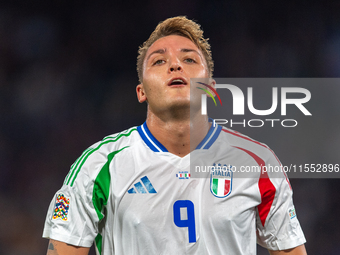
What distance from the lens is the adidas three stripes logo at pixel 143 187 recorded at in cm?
179

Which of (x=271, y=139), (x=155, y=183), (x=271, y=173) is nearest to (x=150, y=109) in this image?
(x=155, y=183)

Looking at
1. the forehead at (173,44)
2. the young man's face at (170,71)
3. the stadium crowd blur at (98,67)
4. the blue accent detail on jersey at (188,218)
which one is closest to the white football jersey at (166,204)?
the blue accent detail on jersey at (188,218)

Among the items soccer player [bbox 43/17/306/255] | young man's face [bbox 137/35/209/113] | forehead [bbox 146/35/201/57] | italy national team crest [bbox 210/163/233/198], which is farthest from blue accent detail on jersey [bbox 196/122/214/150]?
forehead [bbox 146/35/201/57]

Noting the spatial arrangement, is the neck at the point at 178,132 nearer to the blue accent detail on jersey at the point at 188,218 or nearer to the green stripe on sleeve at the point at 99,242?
the blue accent detail on jersey at the point at 188,218

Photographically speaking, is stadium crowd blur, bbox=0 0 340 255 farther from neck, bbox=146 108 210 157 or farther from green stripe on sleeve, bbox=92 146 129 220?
green stripe on sleeve, bbox=92 146 129 220

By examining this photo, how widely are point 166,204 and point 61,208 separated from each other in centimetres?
54

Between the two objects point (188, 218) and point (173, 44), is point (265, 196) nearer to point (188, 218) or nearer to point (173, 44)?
point (188, 218)

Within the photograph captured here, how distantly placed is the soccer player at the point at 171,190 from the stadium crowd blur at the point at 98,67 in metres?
1.60

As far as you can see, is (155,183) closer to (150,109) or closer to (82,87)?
(150,109)

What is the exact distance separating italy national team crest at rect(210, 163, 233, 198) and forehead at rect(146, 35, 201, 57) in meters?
0.74

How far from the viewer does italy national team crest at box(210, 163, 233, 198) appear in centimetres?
186

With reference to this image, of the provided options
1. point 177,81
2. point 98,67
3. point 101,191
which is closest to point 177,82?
point 177,81

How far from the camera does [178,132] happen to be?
6.50 ft

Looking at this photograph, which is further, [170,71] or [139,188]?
[170,71]
